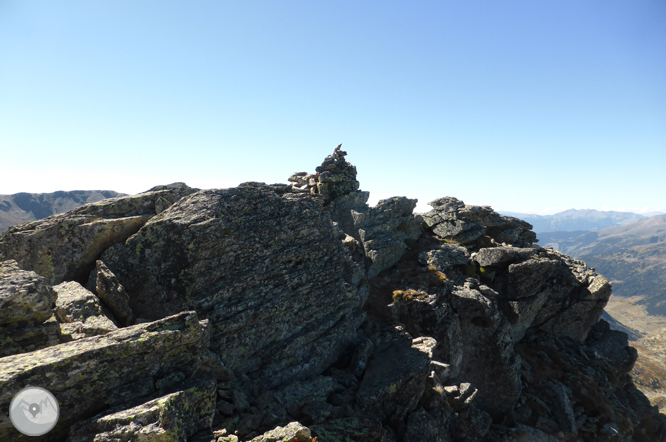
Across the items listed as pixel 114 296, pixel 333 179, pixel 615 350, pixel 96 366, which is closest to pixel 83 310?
pixel 114 296

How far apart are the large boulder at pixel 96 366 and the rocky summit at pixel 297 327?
0.06 metres

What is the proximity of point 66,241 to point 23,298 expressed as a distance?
834 cm

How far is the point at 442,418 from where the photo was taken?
2275 cm

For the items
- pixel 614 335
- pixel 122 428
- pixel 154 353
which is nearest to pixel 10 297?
pixel 154 353

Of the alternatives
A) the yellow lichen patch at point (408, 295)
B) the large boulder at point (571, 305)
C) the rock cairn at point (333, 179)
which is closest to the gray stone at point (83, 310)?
the yellow lichen patch at point (408, 295)

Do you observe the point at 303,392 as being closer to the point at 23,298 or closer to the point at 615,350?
the point at 23,298

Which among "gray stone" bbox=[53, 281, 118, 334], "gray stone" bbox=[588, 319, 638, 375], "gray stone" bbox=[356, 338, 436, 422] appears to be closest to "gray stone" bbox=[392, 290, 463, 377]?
"gray stone" bbox=[356, 338, 436, 422]

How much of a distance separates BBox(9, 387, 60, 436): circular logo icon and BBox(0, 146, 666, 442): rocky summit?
0.25 metres

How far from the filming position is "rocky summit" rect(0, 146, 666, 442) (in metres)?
13.4

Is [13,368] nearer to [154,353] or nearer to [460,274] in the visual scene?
[154,353]

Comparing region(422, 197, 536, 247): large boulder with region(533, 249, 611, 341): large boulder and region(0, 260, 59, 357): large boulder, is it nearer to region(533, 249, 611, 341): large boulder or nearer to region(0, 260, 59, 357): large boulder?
region(533, 249, 611, 341): large boulder

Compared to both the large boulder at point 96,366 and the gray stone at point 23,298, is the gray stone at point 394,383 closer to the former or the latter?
the large boulder at point 96,366

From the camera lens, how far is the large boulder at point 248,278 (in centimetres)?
1975

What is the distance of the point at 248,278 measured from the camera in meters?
21.7
